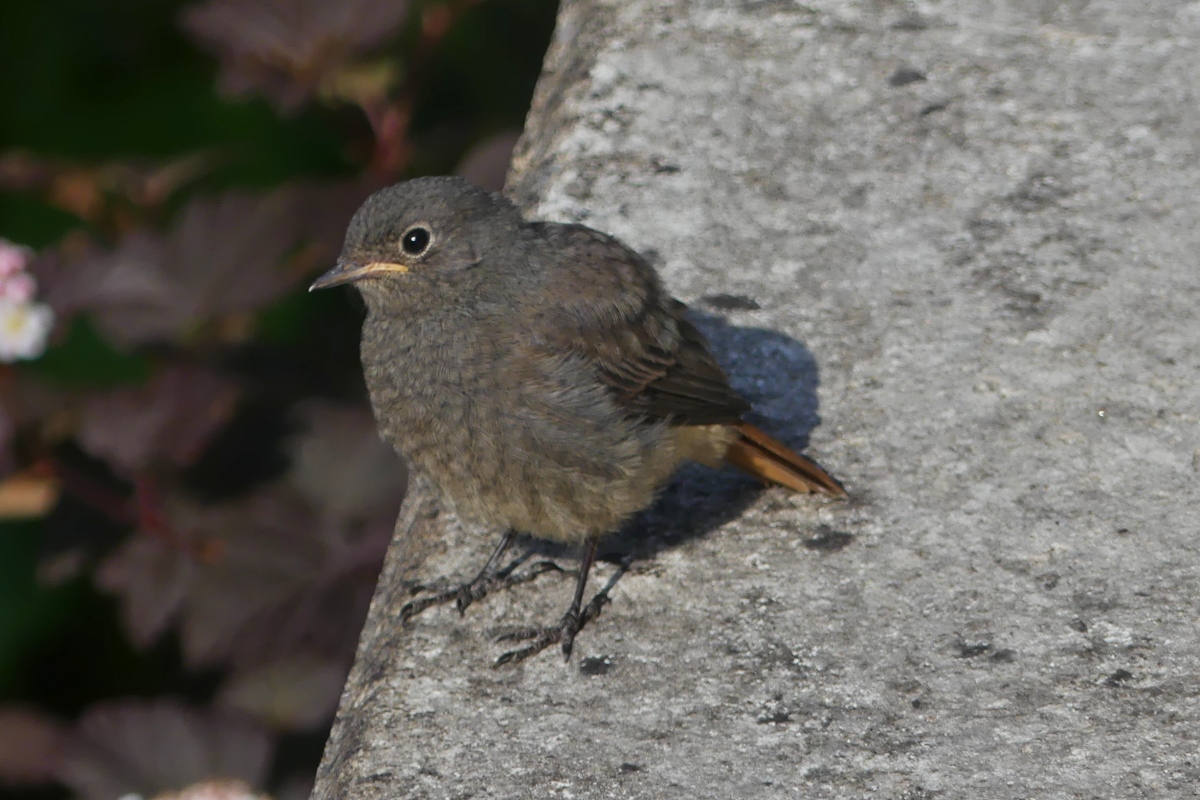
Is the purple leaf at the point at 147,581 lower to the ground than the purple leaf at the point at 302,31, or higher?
lower

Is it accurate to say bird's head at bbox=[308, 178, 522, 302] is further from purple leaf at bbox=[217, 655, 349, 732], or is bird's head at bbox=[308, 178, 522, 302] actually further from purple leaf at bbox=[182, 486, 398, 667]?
purple leaf at bbox=[217, 655, 349, 732]

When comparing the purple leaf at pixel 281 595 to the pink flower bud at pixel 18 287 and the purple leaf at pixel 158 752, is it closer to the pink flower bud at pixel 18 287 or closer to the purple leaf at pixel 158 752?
the purple leaf at pixel 158 752

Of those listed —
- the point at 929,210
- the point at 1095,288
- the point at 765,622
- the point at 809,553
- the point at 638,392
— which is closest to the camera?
the point at 765,622

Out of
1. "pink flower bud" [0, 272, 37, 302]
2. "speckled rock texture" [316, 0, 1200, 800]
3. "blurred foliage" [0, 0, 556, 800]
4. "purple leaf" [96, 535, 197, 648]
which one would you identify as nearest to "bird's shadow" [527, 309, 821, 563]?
"speckled rock texture" [316, 0, 1200, 800]

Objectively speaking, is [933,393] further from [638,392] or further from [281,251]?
[281,251]

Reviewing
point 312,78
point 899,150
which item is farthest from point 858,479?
point 312,78

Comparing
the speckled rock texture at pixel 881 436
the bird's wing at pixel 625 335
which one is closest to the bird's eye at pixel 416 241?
the bird's wing at pixel 625 335

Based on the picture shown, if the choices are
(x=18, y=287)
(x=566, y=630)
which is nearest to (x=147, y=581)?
(x=18, y=287)
